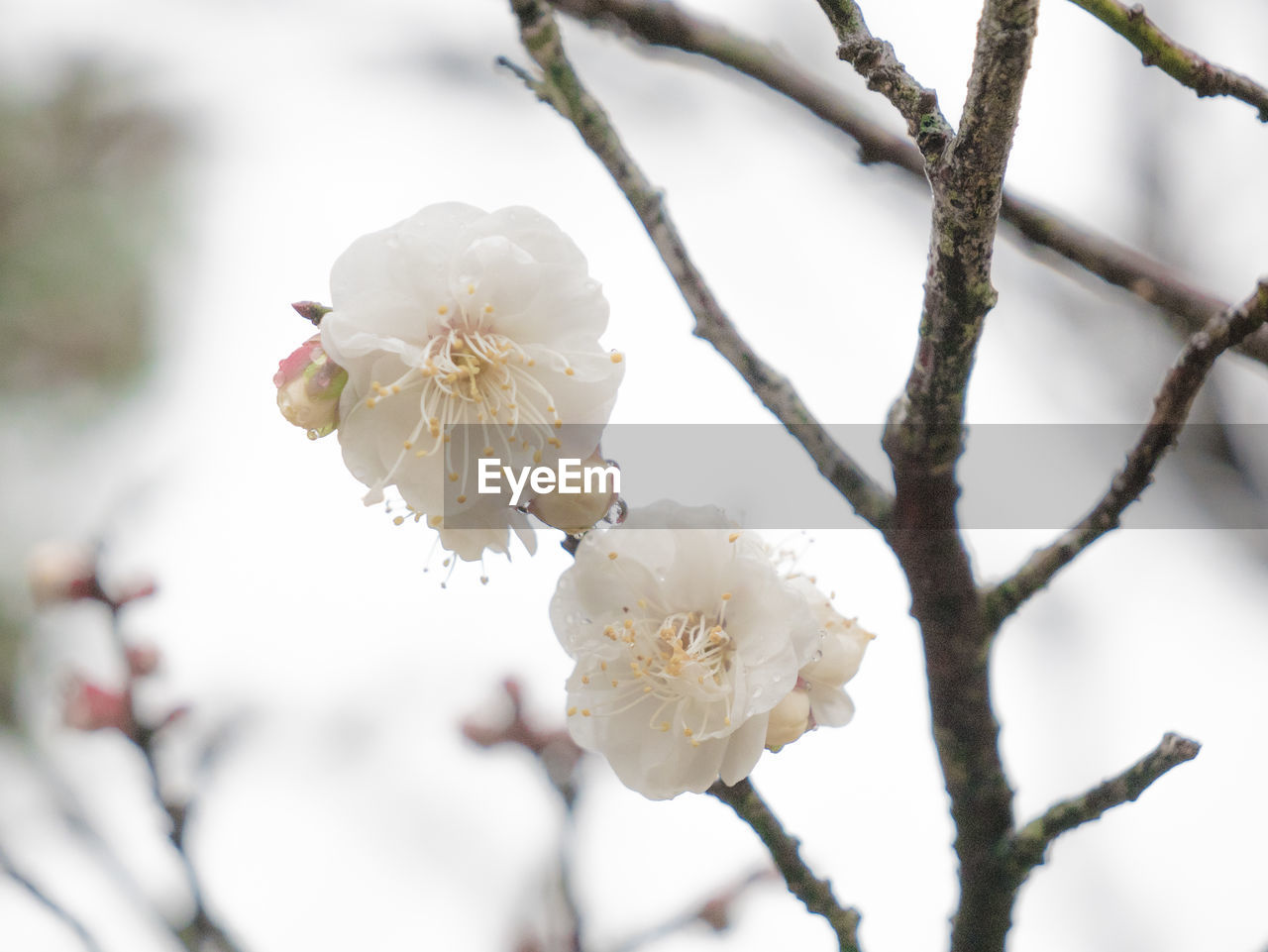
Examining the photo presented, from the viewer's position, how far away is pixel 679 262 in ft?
1.94

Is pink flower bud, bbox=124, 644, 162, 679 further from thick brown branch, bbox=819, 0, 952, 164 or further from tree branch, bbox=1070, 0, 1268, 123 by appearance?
tree branch, bbox=1070, 0, 1268, 123

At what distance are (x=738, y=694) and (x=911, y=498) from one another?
0.17 metres

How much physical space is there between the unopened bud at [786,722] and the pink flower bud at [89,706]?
683 mm

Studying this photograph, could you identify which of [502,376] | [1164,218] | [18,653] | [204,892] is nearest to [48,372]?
[18,653]

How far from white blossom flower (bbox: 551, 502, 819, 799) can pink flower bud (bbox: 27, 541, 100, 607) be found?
1.66ft

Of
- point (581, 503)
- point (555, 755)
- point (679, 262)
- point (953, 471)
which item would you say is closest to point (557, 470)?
point (581, 503)

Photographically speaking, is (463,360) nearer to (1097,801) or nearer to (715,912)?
(1097,801)

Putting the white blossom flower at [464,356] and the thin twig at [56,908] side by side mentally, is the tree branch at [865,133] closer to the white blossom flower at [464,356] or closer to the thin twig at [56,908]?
the white blossom flower at [464,356]

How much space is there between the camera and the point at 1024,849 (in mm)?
651

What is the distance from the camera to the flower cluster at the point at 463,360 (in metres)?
0.59

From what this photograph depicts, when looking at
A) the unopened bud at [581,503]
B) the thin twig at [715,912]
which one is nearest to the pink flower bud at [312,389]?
the unopened bud at [581,503]

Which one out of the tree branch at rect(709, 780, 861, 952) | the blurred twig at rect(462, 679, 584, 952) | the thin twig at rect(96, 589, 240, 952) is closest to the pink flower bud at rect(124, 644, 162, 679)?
the thin twig at rect(96, 589, 240, 952)

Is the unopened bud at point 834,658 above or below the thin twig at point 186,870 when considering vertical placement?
above

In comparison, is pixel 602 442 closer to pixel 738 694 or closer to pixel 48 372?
pixel 738 694
